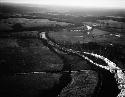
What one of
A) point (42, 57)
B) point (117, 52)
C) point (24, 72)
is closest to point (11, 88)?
point (24, 72)

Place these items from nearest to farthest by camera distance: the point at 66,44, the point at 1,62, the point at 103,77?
the point at 103,77
the point at 1,62
the point at 66,44

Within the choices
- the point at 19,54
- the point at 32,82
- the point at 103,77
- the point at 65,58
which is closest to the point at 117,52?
the point at 65,58

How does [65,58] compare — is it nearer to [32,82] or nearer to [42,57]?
[42,57]

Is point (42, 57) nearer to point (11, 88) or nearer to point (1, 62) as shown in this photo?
point (1, 62)

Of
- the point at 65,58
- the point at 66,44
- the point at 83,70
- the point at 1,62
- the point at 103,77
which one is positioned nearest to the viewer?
the point at 103,77

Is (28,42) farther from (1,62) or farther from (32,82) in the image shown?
(32,82)

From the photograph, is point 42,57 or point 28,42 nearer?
point 42,57

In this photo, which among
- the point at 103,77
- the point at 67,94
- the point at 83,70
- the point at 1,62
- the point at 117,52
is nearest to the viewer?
the point at 67,94

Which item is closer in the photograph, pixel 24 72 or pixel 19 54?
pixel 24 72

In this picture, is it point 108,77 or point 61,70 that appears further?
point 61,70

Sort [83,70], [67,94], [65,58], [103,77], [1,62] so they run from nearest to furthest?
[67,94] → [103,77] → [83,70] → [1,62] → [65,58]
